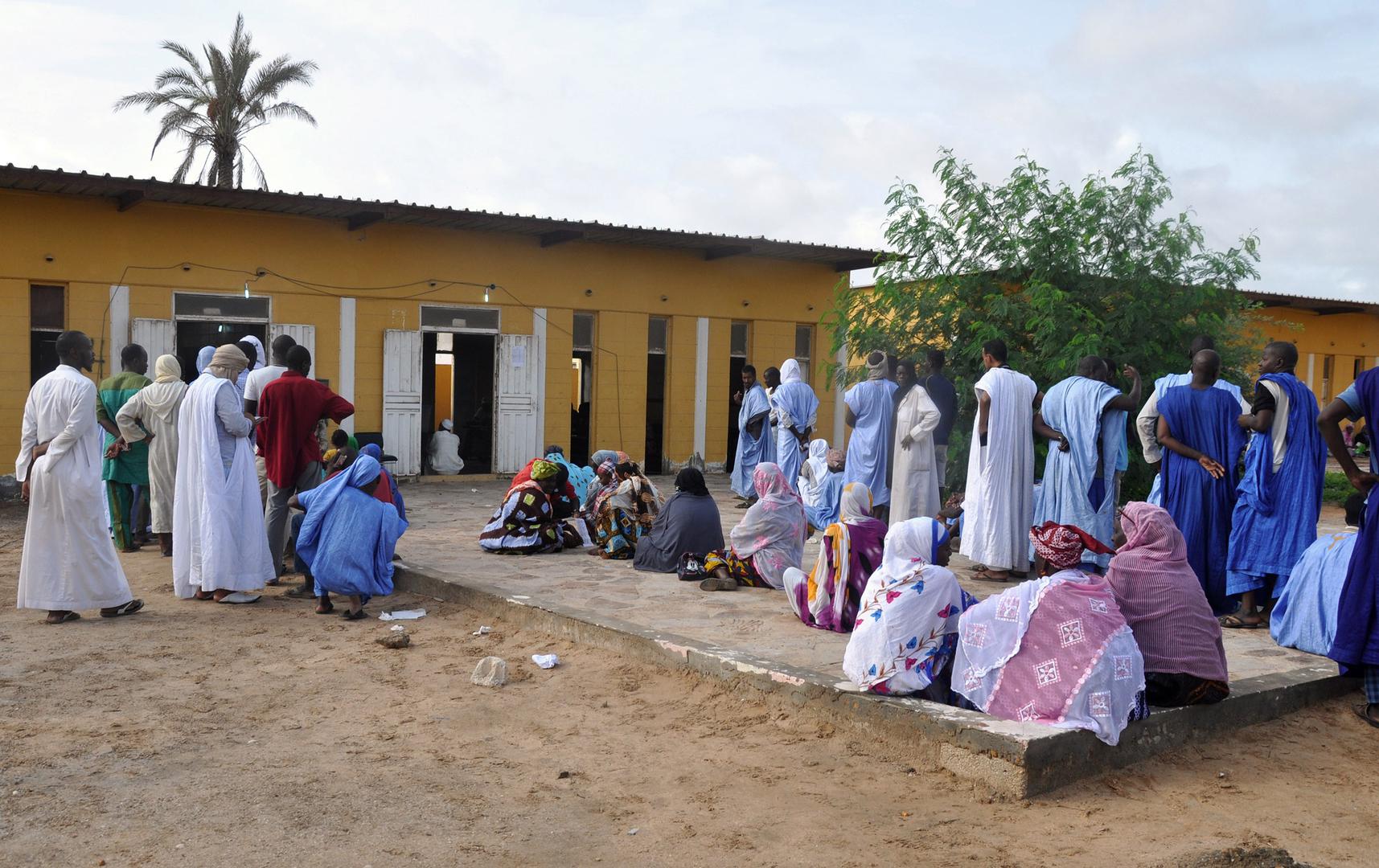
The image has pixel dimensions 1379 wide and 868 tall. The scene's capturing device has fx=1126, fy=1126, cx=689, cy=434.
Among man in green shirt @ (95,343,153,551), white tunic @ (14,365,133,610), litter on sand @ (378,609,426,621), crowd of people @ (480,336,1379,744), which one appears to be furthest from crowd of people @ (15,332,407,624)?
crowd of people @ (480,336,1379,744)

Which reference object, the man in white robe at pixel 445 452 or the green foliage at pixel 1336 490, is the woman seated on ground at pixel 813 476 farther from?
the green foliage at pixel 1336 490

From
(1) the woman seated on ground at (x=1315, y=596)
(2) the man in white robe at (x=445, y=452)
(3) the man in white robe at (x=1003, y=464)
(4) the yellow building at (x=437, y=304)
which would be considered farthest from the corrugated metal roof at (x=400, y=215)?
(1) the woman seated on ground at (x=1315, y=596)

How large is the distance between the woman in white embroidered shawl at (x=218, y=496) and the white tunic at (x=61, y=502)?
0.63m

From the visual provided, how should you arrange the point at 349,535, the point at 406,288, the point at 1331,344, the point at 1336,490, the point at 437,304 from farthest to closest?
1. the point at 1331,344
2. the point at 1336,490
3. the point at 437,304
4. the point at 406,288
5. the point at 349,535

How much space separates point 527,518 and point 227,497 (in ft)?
8.13

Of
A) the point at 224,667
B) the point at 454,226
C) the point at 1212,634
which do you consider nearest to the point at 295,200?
the point at 454,226

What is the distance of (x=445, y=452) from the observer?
15.6 m

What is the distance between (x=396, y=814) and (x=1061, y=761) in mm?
2401

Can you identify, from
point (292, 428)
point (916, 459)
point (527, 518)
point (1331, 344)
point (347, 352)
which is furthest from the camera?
point (1331, 344)

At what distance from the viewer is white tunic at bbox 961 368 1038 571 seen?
803 centimetres

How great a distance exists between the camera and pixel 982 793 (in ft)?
13.5

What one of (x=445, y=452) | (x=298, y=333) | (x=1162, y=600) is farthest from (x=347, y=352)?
(x=1162, y=600)

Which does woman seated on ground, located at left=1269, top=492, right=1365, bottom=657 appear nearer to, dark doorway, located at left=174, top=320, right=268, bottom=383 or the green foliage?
the green foliage

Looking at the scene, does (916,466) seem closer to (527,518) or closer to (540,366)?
(527,518)
